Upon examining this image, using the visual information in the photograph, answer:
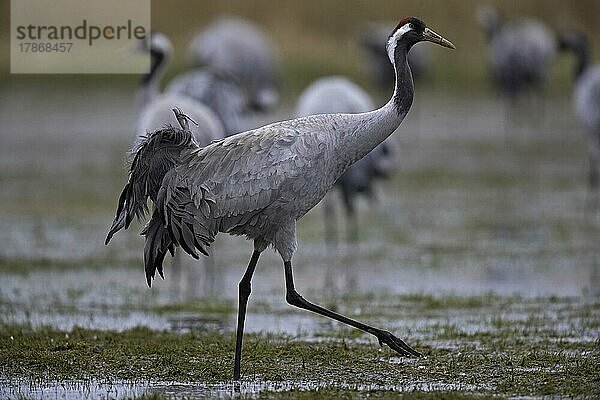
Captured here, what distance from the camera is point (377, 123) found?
7.30 metres

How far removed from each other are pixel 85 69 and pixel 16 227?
52.0 feet

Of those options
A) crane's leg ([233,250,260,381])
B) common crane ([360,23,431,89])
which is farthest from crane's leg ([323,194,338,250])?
common crane ([360,23,431,89])

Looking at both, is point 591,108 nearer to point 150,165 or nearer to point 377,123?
point 377,123

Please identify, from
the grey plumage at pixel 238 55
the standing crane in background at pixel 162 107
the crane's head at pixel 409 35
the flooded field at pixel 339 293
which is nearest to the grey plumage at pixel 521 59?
the flooded field at pixel 339 293

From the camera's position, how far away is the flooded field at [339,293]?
281 inches

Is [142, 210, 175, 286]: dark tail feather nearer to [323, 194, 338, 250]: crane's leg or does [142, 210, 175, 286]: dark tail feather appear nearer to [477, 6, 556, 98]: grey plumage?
[323, 194, 338, 250]: crane's leg

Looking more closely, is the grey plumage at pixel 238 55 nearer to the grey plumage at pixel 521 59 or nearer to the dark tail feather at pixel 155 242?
the grey plumage at pixel 521 59

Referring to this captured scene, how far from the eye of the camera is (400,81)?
24.1ft

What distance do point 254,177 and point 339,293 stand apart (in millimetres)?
3664

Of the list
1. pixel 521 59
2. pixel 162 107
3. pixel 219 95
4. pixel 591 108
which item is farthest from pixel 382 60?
pixel 162 107

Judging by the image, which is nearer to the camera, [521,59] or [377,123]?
[377,123]

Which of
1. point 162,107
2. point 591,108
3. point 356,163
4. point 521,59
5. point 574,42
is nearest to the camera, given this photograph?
point 162,107

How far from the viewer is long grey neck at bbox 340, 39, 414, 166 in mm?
7285

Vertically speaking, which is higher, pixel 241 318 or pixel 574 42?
pixel 574 42
